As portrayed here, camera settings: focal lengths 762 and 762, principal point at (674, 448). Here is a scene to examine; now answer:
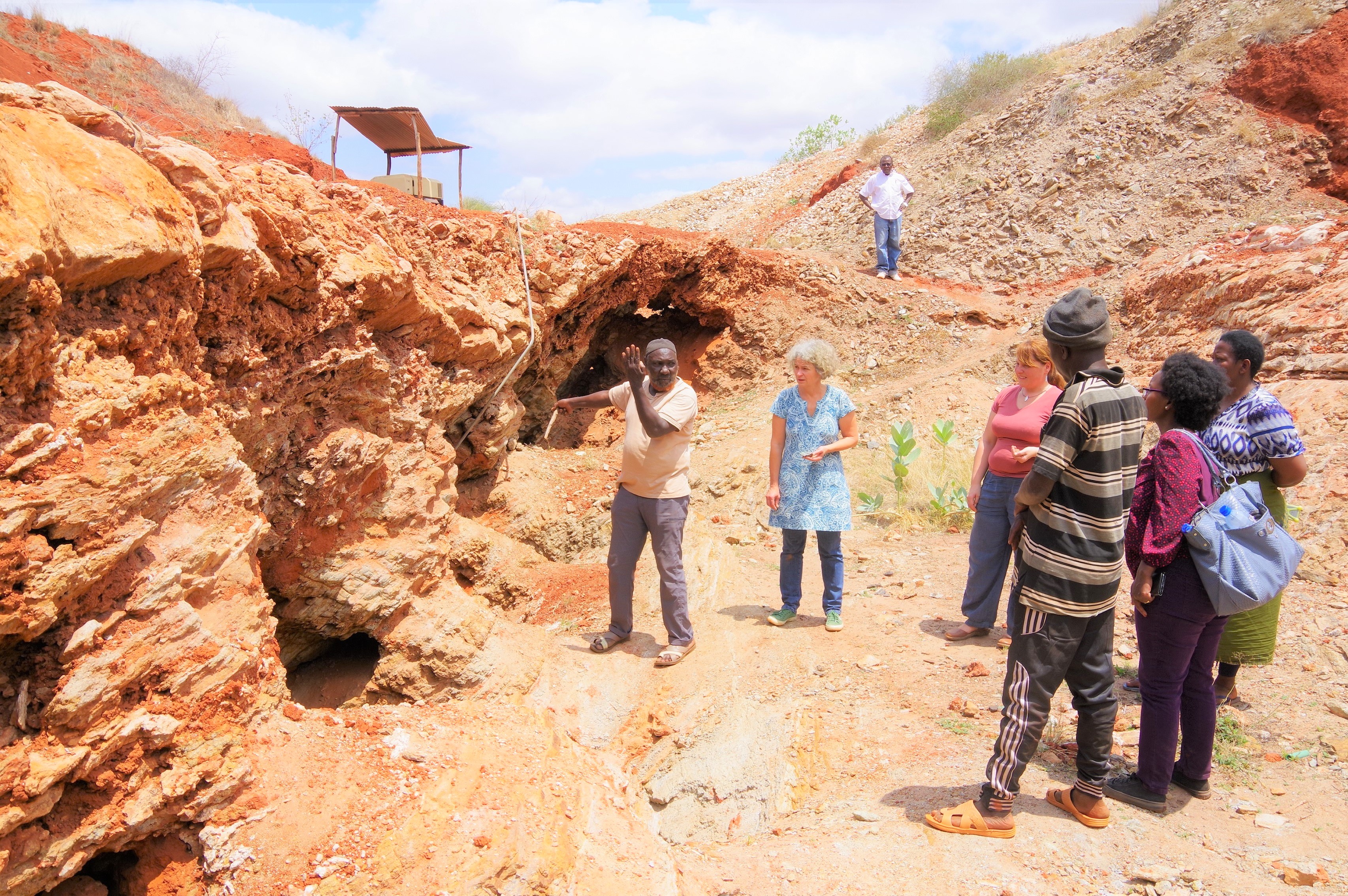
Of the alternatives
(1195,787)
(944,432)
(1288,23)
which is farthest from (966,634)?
(1288,23)

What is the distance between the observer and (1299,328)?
22.9 ft

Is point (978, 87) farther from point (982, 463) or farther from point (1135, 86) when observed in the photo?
point (982, 463)

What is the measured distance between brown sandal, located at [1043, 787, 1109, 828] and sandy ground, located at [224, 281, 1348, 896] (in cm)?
3

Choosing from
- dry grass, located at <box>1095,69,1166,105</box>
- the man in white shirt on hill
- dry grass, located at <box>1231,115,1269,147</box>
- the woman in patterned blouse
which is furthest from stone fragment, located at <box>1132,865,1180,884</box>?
dry grass, located at <box>1095,69,1166,105</box>

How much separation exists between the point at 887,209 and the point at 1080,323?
9.90 m

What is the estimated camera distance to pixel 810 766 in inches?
144

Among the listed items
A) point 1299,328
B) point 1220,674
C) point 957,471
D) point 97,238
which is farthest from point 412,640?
point 1299,328

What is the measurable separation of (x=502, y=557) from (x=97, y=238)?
4344 millimetres

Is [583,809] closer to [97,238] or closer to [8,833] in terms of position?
[8,833]

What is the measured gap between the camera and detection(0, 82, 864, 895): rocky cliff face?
2.33 meters

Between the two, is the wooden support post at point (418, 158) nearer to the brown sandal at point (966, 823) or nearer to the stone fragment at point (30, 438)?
the stone fragment at point (30, 438)

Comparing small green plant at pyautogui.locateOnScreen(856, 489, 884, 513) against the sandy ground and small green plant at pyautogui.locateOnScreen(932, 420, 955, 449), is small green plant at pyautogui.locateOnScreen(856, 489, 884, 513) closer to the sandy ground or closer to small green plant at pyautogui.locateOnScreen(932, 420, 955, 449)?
small green plant at pyautogui.locateOnScreen(932, 420, 955, 449)

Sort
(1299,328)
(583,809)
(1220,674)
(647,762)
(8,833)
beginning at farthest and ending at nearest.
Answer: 1. (1299,328)
2. (647,762)
3. (1220,674)
4. (583,809)
5. (8,833)

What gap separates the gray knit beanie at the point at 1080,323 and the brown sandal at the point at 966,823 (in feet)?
5.70
